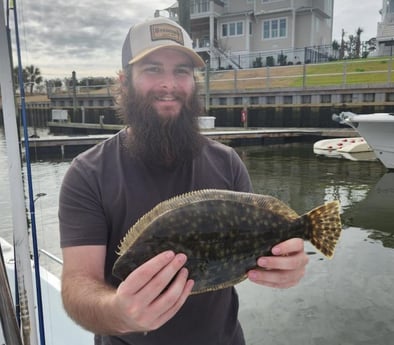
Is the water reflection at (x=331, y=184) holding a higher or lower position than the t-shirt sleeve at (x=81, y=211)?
lower

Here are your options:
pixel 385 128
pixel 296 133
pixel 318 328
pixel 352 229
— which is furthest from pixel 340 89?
pixel 318 328

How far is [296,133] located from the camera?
22734 mm

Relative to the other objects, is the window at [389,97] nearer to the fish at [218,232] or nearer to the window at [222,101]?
the window at [222,101]

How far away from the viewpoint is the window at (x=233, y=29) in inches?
1695

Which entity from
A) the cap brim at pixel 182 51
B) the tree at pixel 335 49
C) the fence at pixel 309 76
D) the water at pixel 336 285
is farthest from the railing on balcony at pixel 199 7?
the cap brim at pixel 182 51

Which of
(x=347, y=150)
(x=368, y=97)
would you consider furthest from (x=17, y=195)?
(x=368, y=97)

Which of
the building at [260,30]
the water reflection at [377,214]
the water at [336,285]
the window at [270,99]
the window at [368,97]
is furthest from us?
the building at [260,30]

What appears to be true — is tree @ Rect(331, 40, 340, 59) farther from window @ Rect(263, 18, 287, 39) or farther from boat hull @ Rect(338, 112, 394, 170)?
boat hull @ Rect(338, 112, 394, 170)

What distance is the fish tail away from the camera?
1761 millimetres

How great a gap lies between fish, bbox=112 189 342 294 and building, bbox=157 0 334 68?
39.2 meters

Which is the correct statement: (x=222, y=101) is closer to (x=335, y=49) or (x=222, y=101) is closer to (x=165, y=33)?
(x=335, y=49)

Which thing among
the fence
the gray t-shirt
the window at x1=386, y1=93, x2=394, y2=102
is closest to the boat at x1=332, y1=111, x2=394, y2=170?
the window at x1=386, y1=93, x2=394, y2=102

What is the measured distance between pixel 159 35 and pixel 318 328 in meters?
3.88

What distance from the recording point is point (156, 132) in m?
1.92
